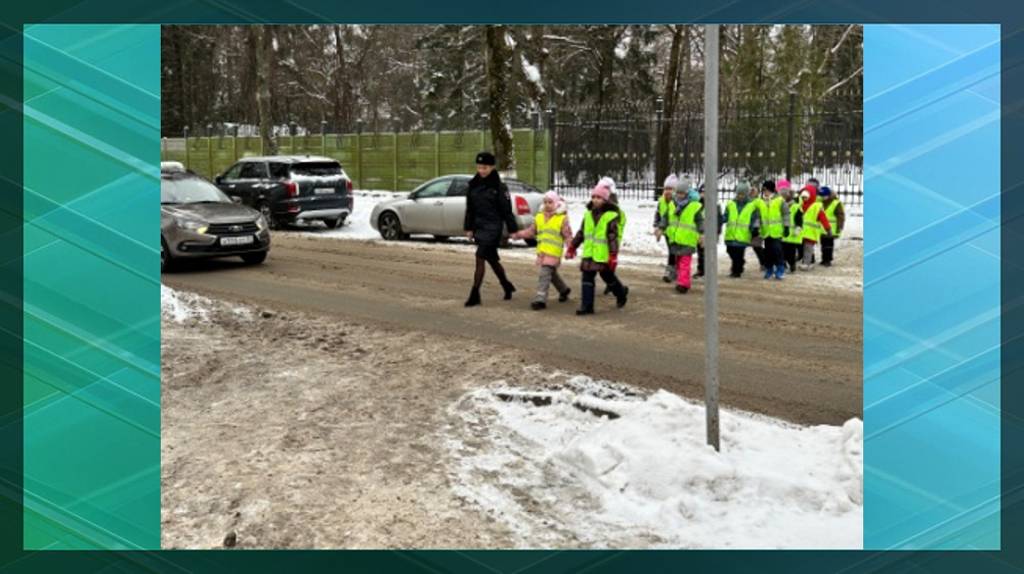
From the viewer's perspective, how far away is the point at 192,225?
13062mm

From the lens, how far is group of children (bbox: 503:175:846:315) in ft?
34.2

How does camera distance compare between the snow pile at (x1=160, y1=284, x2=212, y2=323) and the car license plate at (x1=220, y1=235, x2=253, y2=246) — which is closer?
the snow pile at (x1=160, y1=284, x2=212, y2=323)

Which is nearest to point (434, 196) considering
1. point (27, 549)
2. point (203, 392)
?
point (203, 392)

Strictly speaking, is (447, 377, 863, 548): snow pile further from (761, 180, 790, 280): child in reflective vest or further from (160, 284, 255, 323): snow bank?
(761, 180, 790, 280): child in reflective vest

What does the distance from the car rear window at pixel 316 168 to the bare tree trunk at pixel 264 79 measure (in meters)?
3.44

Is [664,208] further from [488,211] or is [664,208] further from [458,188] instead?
[458,188]

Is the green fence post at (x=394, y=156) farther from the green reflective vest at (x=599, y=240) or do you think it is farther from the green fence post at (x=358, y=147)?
the green reflective vest at (x=599, y=240)

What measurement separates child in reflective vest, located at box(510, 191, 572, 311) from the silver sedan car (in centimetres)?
704

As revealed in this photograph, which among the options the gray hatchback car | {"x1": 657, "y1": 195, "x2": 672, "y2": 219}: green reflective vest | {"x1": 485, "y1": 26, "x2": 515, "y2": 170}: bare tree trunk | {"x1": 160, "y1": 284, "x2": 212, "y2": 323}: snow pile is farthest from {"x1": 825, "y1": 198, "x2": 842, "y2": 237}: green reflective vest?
{"x1": 160, "y1": 284, "x2": 212, "y2": 323}: snow pile

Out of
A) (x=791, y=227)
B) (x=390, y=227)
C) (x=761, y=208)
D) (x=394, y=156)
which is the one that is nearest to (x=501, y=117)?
(x=390, y=227)

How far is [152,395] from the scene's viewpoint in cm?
418

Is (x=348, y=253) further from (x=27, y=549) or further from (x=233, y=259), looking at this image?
→ (x=27, y=549)

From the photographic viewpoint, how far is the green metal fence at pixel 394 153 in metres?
24.8

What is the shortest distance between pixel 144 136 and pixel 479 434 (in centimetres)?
273
